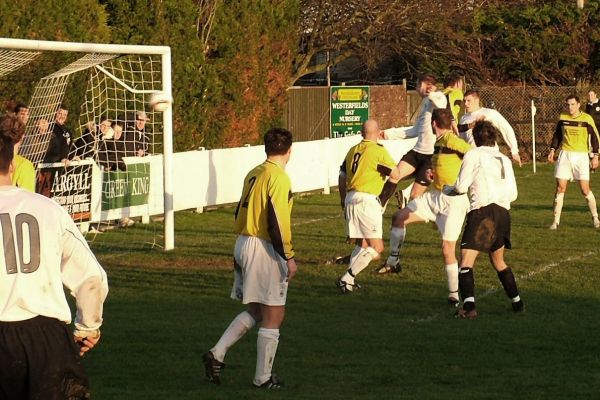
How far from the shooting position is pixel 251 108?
3338 cm

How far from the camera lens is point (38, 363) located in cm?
576

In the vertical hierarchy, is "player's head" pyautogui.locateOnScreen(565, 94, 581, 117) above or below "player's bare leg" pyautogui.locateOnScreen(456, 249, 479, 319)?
above

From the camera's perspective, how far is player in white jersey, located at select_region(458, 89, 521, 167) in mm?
16609

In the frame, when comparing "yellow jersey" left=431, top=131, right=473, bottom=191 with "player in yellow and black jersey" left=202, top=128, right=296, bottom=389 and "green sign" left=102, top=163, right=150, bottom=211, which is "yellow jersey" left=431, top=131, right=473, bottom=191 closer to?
"player in yellow and black jersey" left=202, top=128, right=296, bottom=389

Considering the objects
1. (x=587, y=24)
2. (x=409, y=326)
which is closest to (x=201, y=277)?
(x=409, y=326)

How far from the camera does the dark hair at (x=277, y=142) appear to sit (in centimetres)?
995

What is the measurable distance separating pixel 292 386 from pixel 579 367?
7.59 feet

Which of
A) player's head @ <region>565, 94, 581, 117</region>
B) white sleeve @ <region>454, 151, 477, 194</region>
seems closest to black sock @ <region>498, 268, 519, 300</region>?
white sleeve @ <region>454, 151, 477, 194</region>

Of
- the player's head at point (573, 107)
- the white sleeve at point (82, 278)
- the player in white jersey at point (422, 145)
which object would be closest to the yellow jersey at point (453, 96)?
the player in white jersey at point (422, 145)

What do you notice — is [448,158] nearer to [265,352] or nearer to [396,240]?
[396,240]

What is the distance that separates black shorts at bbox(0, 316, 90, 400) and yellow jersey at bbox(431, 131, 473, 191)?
9200 mm

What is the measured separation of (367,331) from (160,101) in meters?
7.13

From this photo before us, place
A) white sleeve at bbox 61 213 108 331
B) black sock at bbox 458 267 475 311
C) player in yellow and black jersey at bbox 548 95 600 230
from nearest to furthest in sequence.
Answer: white sleeve at bbox 61 213 108 331 → black sock at bbox 458 267 475 311 → player in yellow and black jersey at bbox 548 95 600 230

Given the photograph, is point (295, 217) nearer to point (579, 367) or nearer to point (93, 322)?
point (579, 367)
